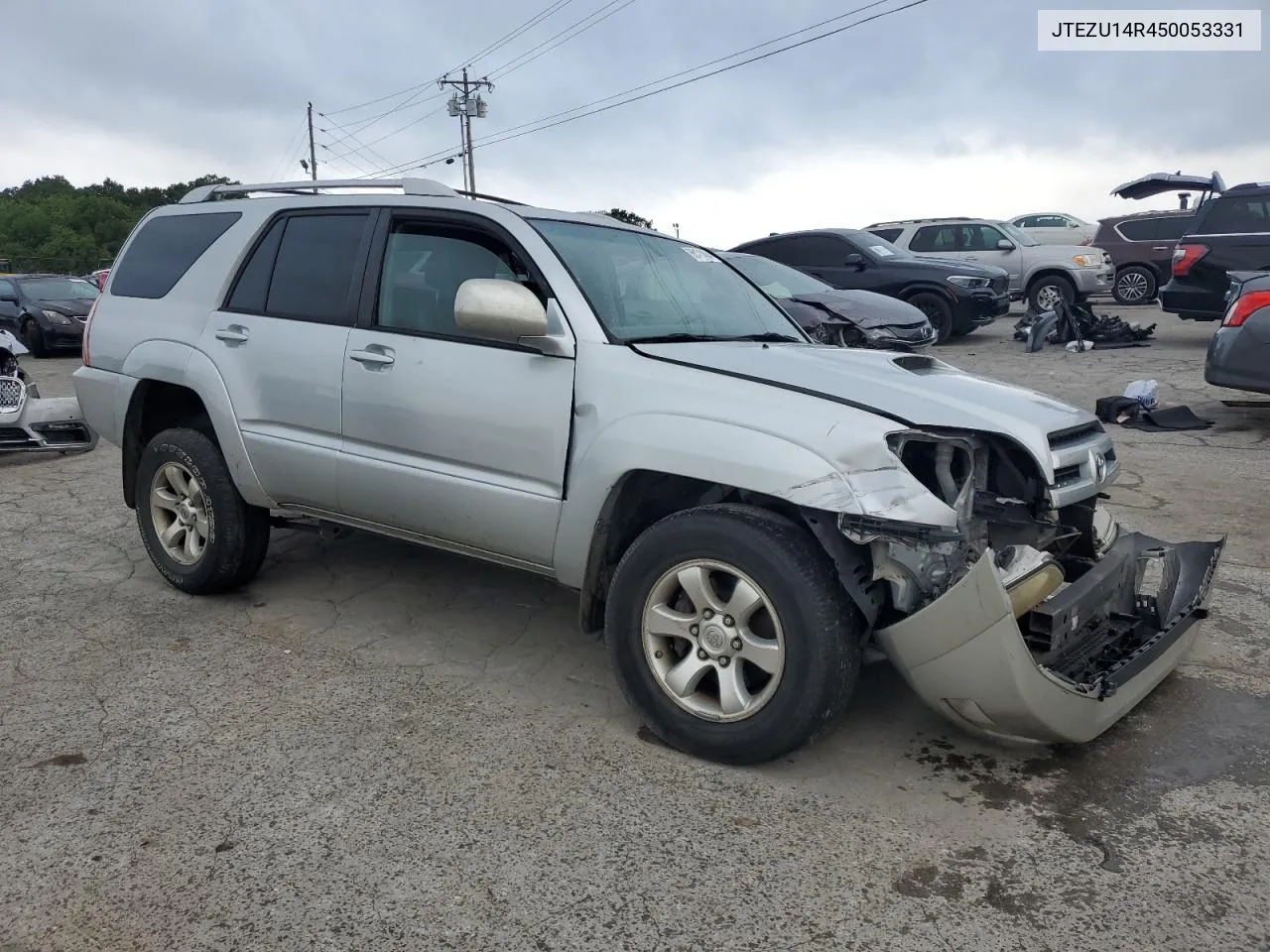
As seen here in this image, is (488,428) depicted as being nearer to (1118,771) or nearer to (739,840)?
(739,840)

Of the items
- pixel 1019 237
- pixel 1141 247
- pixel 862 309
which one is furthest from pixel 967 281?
pixel 1141 247

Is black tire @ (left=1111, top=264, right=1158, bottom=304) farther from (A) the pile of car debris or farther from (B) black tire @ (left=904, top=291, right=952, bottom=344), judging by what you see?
(B) black tire @ (left=904, top=291, right=952, bottom=344)

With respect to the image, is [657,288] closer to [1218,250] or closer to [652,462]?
[652,462]

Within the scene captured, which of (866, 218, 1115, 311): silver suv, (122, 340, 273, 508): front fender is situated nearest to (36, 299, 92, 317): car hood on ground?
(866, 218, 1115, 311): silver suv

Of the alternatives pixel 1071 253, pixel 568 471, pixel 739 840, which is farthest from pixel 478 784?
pixel 1071 253

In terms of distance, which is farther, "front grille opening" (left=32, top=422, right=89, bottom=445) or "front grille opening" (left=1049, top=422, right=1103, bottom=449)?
"front grille opening" (left=32, top=422, right=89, bottom=445)

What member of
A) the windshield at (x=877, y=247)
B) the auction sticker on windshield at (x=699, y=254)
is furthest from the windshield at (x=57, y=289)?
the auction sticker on windshield at (x=699, y=254)

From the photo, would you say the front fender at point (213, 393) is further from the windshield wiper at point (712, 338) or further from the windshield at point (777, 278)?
the windshield at point (777, 278)

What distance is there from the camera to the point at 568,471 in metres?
3.30

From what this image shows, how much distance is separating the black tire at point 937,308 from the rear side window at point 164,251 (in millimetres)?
11005

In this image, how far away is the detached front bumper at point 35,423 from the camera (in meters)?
7.77

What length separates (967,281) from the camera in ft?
45.2

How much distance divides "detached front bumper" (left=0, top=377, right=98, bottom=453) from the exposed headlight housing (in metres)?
10.7

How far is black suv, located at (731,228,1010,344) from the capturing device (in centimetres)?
1363
